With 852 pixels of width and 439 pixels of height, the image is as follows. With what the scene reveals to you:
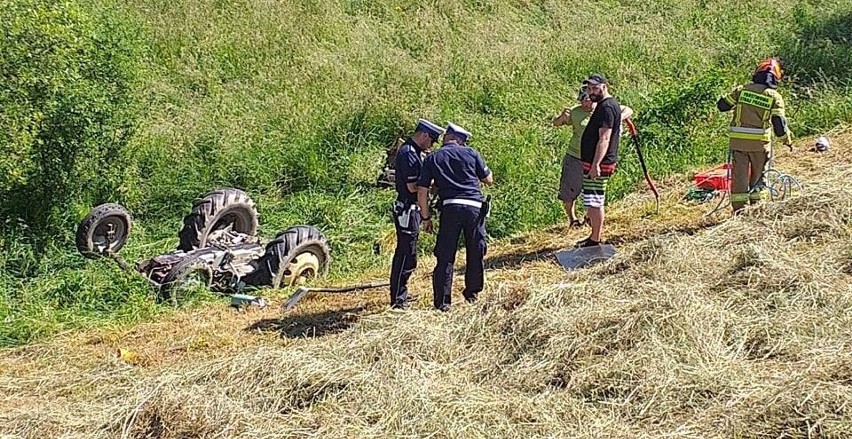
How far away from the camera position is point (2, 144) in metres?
9.64

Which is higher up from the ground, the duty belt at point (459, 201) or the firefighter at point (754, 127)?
the firefighter at point (754, 127)

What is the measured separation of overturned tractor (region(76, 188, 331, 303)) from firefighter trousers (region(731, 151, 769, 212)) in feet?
13.0

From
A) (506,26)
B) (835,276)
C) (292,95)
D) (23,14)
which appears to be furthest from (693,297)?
(506,26)

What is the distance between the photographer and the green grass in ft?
36.0

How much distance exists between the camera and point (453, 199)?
7371 mm

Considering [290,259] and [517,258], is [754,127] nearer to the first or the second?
[517,258]

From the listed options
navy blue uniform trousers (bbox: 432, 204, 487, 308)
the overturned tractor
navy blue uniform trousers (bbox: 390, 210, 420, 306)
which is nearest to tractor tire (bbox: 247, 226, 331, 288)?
the overturned tractor

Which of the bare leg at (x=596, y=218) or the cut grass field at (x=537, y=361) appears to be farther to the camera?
the bare leg at (x=596, y=218)

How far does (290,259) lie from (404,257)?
1.84 meters

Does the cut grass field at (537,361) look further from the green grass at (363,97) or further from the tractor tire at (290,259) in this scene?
the green grass at (363,97)

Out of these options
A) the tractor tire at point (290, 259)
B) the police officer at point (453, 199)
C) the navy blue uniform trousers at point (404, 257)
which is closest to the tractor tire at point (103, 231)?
the tractor tire at point (290, 259)

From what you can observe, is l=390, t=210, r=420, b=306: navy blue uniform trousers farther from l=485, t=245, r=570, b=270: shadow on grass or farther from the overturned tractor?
the overturned tractor

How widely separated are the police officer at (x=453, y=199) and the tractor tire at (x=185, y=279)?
2534 mm

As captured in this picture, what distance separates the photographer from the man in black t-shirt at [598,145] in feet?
27.5
